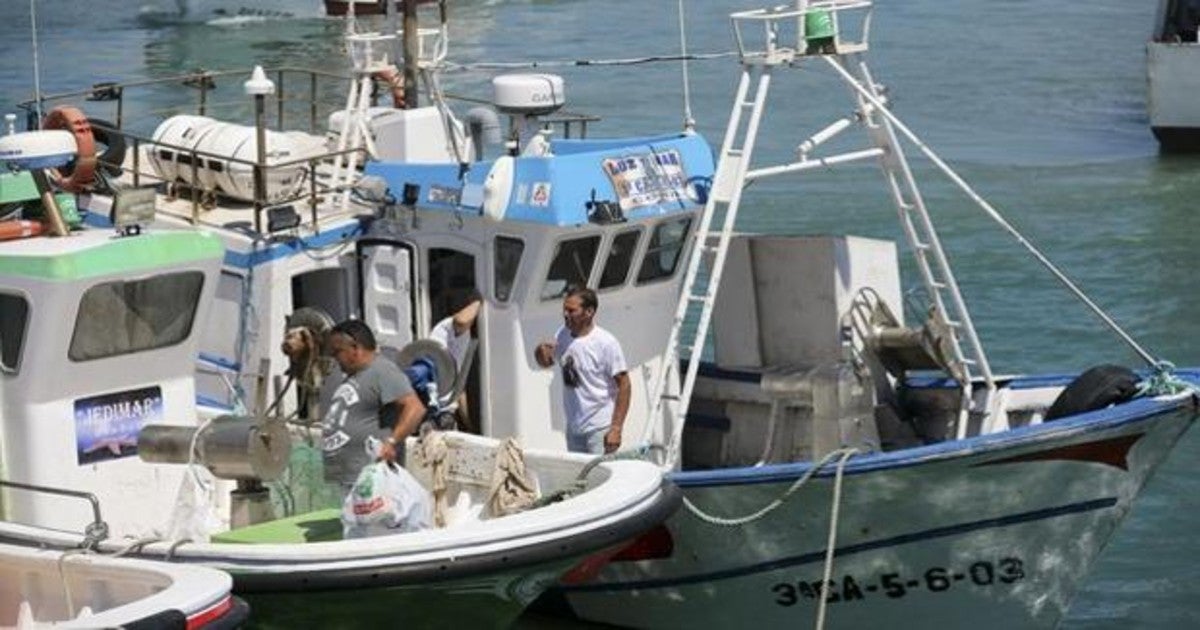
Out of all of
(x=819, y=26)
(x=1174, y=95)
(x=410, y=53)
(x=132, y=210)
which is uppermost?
(x=819, y=26)

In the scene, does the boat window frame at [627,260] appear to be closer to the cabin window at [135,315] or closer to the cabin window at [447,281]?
Result: the cabin window at [447,281]

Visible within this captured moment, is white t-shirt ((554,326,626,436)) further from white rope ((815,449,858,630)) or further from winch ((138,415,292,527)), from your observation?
winch ((138,415,292,527))

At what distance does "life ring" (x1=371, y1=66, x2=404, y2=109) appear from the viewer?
14781 mm

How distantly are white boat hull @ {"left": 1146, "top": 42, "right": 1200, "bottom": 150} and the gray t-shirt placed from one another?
72.8 feet

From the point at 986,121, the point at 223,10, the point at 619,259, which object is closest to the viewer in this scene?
the point at 619,259

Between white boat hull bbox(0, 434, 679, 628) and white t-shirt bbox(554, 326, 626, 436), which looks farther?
white t-shirt bbox(554, 326, 626, 436)

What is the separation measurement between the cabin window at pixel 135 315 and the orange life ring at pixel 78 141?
6.99 ft

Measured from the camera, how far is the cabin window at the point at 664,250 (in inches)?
534

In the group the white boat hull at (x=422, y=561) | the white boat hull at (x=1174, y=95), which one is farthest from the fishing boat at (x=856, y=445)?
the white boat hull at (x=1174, y=95)

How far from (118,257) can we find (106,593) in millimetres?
1742

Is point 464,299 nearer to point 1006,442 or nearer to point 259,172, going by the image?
point 259,172

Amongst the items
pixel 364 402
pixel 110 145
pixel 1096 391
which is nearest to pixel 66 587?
pixel 364 402

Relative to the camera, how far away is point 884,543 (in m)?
12.7

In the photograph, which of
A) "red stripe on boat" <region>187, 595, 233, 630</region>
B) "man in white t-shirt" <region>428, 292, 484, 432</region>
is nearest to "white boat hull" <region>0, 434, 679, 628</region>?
"red stripe on boat" <region>187, 595, 233, 630</region>
